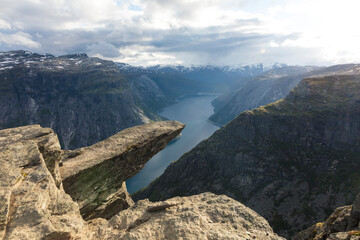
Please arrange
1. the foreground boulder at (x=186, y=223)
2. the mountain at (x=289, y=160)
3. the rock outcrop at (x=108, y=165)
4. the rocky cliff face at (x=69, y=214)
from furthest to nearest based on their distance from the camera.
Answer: the mountain at (x=289, y=160), the rock outcrop at (x=108, y=165), the foreground boulder at (x=186, y=223), the rocky cliff face at (x=69, y=214)

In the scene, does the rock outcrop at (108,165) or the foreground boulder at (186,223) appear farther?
the rock outcrop at (108,165)

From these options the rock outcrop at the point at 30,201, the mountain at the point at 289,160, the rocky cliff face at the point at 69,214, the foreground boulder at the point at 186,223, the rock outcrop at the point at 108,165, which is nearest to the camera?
the rock outcrop at the point at 30,201

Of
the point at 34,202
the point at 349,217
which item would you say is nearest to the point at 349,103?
the point at 349,217

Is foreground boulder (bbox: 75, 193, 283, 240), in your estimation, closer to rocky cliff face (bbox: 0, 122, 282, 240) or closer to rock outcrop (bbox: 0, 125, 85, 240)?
rocky cliff face (bbox: 0, 122, 282, 240)

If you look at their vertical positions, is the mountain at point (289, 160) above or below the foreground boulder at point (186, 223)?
below

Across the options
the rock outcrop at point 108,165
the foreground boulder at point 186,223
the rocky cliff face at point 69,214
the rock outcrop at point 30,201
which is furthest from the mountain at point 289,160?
the rock outcrop at point 30,201

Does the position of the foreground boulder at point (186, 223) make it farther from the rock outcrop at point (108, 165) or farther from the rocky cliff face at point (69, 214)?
the rock outcrop at point (108, 165)
